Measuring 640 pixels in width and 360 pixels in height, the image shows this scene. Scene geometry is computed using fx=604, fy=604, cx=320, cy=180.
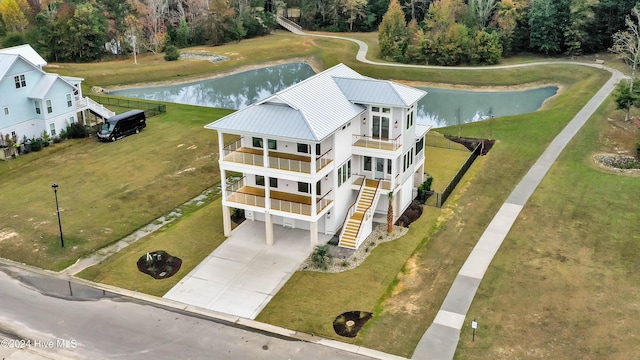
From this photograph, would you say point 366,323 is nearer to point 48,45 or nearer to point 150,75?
point 150,75

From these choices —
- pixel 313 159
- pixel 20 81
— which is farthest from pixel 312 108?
pixel 20 81

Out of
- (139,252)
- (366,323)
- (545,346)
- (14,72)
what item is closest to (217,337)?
(366,323)

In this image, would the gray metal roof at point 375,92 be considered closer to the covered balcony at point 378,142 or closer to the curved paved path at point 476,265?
the covered balcony at point 378,142

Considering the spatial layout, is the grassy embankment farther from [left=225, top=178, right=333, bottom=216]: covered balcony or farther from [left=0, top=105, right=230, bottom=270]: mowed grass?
[left=0, top=105, right=230, bottom=270]: mowed grass

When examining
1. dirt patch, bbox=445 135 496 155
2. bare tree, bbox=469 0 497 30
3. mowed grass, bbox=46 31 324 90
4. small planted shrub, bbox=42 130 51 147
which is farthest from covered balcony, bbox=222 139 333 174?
bare tree, bbox=469 0 497 30

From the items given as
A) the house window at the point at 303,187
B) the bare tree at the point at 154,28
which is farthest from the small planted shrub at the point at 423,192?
the bare tree at the point at 154,28

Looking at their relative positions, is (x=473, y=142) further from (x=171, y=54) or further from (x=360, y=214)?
(x=171, y=54)
